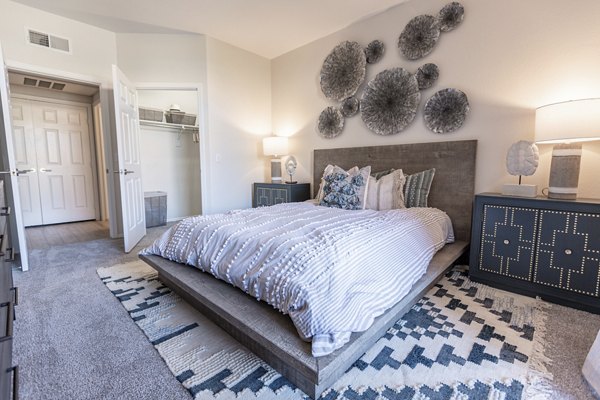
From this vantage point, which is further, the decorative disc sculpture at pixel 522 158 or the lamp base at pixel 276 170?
the lamp base at pixel 276 170

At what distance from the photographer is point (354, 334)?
1.26 metres

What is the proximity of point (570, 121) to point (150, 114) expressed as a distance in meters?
5.05

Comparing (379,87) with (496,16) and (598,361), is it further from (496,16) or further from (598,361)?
(598,361)

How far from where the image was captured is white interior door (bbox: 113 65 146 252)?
3164 millimetres

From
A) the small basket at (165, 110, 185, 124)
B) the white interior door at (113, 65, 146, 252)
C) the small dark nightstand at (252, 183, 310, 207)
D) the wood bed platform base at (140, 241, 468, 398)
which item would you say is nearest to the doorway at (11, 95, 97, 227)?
the small basket at (165, 110, 185, 124)

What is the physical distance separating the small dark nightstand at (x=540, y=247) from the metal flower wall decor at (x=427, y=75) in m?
1.32

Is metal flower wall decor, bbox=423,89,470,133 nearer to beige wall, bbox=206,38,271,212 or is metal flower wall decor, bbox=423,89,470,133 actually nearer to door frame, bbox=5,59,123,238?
beige wall, bbox=206,38,271,212

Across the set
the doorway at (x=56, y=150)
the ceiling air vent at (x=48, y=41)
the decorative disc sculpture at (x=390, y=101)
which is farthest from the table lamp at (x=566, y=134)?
the doorway at (x=56, y=150)

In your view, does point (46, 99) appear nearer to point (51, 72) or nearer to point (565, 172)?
point (51, 72)

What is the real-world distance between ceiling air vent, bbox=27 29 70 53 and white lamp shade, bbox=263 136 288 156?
2.57 meters

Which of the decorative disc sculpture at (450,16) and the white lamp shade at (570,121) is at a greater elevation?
the decorative disc sculpture at (450,16)

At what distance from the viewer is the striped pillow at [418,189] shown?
2828mm

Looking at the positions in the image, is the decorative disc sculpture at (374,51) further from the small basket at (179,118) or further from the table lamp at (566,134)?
the small basket at (179,118)

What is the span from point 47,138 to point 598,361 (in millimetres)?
6752
